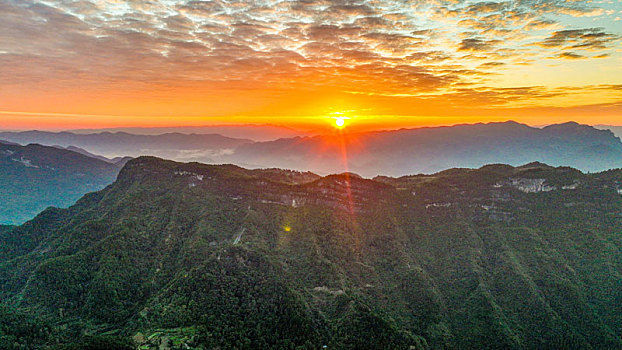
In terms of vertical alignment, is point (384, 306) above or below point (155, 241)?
below

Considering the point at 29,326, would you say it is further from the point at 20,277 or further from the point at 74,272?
the point at 20,277

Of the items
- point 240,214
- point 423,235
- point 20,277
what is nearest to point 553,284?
point 423,235

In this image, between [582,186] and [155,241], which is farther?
[582,186]

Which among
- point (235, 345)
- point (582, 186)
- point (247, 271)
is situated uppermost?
point (582, 186)

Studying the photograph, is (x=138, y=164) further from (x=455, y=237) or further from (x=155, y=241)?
(x=455, y=237)

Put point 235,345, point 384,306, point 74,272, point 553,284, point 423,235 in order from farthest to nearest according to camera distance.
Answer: point 423,235
point 553,284
point 384,306
point 74,272
point 235,345

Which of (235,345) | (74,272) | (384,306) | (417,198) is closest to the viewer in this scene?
(235,345)
